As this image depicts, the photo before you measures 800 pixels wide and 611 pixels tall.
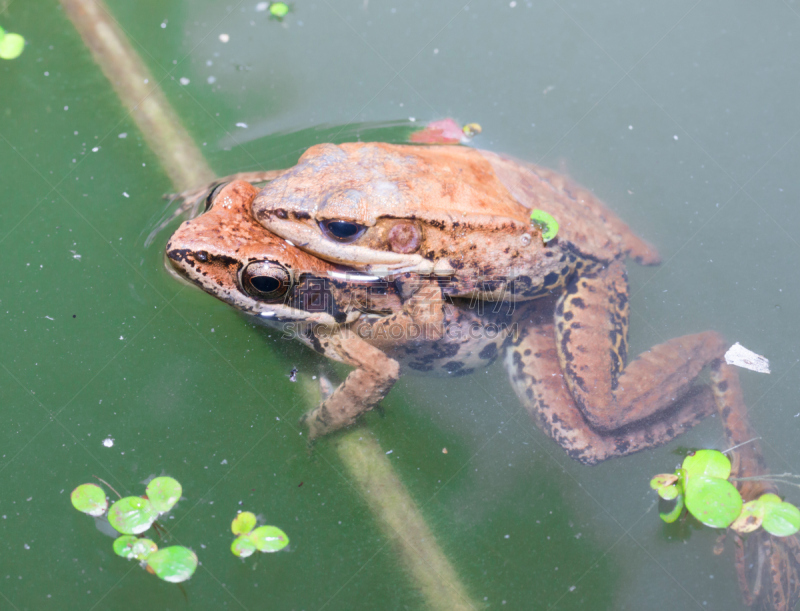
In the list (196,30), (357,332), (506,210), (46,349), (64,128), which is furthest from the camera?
(196,30)

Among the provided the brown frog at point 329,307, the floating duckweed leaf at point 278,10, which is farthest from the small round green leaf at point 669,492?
the floating duckweed leaf at point 278,10

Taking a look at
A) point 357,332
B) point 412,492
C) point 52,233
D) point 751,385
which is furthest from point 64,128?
point 751,385

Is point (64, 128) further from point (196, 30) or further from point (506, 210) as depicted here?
point (506, 210)

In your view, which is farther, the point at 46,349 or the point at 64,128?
the point at 64,128

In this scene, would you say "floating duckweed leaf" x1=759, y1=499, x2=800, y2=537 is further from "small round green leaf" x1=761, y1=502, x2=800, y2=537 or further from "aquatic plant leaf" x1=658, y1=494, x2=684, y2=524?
"aquatic plant leaf" x1=658, y1=494, x2=684, y2=524

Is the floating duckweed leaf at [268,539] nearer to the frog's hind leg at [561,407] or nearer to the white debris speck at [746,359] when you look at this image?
the frog's hind leg at [561,407]

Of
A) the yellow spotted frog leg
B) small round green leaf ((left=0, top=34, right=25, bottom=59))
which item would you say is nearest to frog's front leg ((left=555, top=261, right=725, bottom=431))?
the yellow spotted frog leg

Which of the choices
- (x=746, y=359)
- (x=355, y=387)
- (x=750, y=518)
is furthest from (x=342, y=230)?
(x=746, y=359)
